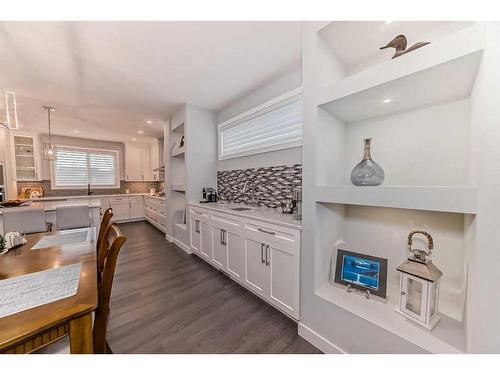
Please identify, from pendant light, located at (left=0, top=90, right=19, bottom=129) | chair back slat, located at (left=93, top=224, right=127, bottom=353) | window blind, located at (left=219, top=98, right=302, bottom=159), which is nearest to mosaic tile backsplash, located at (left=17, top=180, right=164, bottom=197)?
pendant light, located at (left=0, top=90, right=19, bottom=129)

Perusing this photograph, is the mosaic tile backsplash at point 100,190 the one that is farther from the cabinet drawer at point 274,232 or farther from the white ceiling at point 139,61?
the cabinet drawer at point 274,232

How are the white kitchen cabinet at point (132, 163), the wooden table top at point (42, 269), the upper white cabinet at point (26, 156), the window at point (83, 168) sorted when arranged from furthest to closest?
the white kitchen cabinet at point (132, 163)
the window at point (83, 168)
the upper white cabinet at point (26, 156)
the wooden table top at point (42, 269)

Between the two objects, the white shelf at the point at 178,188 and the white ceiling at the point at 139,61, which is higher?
the white ceiling at the point at 139,61

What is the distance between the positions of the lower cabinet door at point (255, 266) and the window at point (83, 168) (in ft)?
18.6

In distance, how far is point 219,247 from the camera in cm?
248

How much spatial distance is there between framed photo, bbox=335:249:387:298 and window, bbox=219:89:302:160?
1.27m

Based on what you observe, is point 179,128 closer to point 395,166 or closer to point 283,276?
point 283,276

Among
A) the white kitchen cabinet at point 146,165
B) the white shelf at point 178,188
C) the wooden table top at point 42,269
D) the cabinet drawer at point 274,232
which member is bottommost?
the wooden table top at point 42,269

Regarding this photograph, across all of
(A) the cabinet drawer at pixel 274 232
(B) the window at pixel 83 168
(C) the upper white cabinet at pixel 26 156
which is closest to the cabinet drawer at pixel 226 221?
(A) the cabinet drawer at pixel 274 232

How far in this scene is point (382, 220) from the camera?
4.75ft

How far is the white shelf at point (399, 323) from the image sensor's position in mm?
959

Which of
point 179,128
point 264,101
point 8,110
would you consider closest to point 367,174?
point 264,101

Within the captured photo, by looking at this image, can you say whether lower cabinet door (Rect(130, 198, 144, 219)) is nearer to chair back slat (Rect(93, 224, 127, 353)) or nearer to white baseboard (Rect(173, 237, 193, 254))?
white baseboard (Rect(173, 237, 193, 254))
